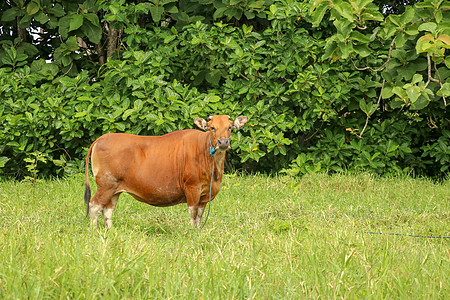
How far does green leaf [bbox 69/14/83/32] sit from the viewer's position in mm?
7896

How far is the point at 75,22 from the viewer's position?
7.94 meters

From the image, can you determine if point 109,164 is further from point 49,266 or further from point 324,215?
point 324,215

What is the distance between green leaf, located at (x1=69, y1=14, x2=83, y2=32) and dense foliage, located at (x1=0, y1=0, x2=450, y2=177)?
0.02 m

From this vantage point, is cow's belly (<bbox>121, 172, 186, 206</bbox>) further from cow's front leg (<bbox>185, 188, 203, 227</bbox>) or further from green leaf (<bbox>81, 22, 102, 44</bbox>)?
green leaf (<bbox>81, 22, 102, 44</bbox>)

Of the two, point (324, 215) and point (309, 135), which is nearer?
point (324, 215)

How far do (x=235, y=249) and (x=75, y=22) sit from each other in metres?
5.23

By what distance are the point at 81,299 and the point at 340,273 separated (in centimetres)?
172

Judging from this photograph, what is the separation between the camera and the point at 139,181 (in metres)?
5.02

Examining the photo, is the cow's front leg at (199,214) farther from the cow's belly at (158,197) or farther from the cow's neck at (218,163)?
the cow's neck at (218,163)

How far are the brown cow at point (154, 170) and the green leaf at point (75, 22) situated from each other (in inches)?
137

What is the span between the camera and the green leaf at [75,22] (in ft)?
25.9

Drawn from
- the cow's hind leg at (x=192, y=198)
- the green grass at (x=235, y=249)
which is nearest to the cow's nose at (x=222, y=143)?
the cow's hind leg at (x=192, y=198)

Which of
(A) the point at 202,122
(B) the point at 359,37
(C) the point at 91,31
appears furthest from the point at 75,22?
(B) the point at 359,37

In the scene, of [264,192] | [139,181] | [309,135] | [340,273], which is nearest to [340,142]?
[309,135]
